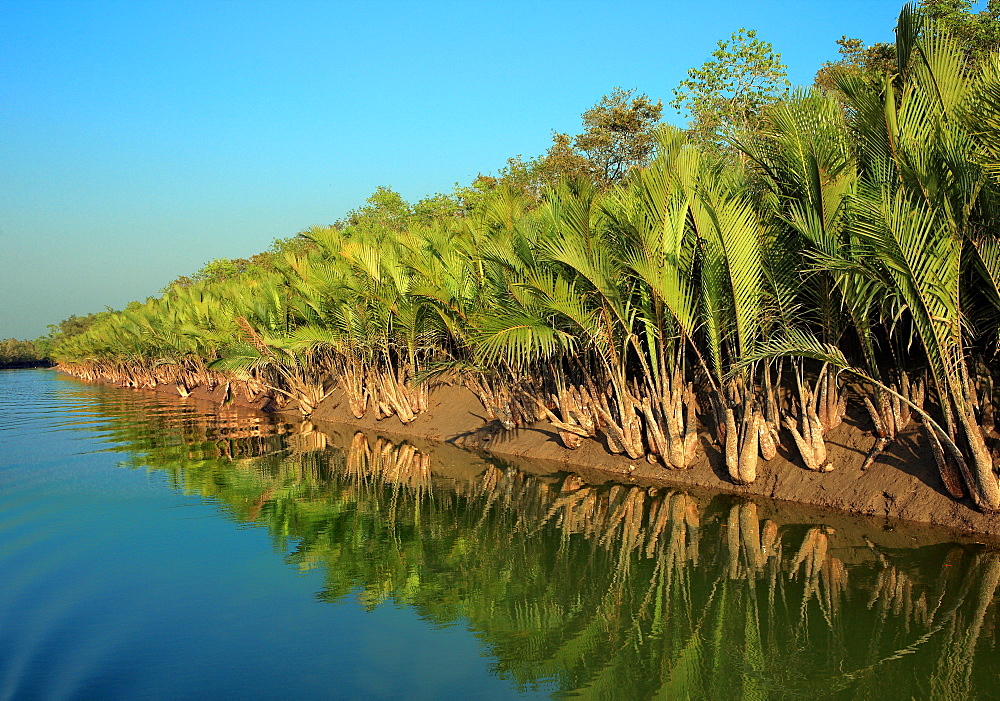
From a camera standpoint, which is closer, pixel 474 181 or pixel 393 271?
pixel 393 271

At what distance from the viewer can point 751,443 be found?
10.2 m

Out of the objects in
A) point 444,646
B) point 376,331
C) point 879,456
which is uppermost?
point 376,331

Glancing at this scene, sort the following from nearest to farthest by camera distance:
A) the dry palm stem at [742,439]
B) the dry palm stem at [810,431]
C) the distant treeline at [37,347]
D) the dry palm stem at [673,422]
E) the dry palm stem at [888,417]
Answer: the dry palm stem at [888,417] → the dry palm stem at [810,431] → the dry palm stem at [742,439] → the dry palm stem at [673,422] → the distant treeline at [37,347]

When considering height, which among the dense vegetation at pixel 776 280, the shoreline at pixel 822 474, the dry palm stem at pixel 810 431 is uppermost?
the dense vegetation at pixel 776 280

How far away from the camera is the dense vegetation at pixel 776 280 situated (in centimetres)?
748

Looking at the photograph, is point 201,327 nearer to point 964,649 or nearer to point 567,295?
point 567,295

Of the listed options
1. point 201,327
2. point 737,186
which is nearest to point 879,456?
point 737,186

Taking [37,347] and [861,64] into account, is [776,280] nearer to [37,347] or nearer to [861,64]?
[861,64]

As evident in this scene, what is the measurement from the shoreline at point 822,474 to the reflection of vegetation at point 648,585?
53 centimetres

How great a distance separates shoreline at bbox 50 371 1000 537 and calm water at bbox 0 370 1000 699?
426 millimetres

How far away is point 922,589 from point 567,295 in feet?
17.8

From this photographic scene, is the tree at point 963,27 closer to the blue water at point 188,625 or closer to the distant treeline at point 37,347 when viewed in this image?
the blue water at point 188,625

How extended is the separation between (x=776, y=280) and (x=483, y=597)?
5003 millimetres

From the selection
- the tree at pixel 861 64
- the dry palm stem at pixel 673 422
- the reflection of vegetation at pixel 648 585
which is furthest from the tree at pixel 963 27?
the reflection of vegetation at pixel 648 585
